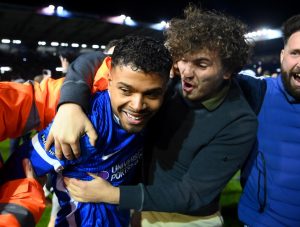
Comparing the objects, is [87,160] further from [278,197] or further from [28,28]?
[28,28]

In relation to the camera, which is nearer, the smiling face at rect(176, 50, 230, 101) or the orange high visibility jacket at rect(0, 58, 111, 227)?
the orange high visibility jacket at rect(0, 58, 111, 227)

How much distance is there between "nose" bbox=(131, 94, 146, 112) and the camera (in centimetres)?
135

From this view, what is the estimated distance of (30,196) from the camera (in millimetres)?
1269

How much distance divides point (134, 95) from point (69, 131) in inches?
11.4

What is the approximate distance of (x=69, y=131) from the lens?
1297 millimetres

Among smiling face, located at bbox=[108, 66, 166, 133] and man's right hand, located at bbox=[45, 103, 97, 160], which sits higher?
smiling face, located at bbox=[108, 66, 166, 133]

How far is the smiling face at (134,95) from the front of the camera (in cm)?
135

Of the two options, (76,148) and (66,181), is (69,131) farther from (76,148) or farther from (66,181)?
(66,181)

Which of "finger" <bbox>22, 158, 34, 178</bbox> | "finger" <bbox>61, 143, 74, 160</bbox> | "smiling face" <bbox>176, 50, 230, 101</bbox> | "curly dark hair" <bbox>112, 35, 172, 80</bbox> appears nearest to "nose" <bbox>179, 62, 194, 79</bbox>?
"smiling face" <bbox>176, 50, 230, 101</bbox>

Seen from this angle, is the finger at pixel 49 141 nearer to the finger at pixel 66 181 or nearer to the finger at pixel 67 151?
the finger at pixel 67 151

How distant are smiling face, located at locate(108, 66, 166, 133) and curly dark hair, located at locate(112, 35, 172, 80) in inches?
0.9

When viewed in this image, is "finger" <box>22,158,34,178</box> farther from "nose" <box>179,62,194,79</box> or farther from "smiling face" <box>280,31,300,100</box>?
"smiling face" <box>280,31,300,100</box>

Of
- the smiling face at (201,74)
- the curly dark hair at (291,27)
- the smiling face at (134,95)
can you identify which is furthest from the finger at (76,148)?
the curly dark hair at (291,27)

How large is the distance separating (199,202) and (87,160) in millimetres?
516
